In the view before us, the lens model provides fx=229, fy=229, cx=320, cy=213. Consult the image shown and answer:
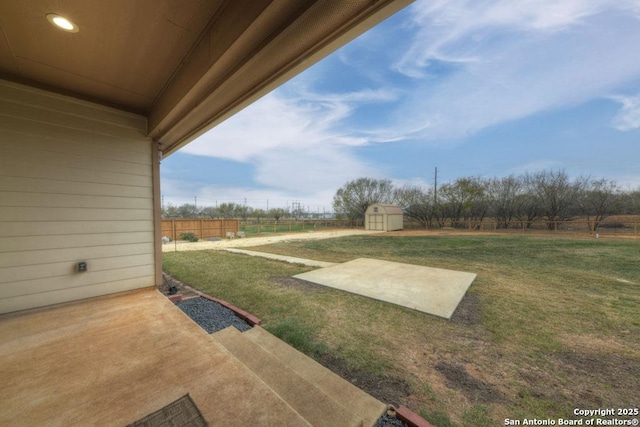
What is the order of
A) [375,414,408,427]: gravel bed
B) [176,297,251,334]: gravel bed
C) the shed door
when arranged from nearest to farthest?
[375,414,408,427]: gravel bed, [176,297,251,334]: gravel bed, the shed door

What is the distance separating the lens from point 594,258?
635 centimetres

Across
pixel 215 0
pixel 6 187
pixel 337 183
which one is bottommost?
pixel 6 187

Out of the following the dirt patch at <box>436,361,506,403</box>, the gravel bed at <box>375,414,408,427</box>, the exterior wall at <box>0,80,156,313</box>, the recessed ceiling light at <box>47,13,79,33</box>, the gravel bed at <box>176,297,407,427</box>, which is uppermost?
the recessed ceiling light at <box>47,13,79,33</box>

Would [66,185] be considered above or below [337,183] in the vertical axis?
below

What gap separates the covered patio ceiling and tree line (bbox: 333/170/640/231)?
65.4 ft

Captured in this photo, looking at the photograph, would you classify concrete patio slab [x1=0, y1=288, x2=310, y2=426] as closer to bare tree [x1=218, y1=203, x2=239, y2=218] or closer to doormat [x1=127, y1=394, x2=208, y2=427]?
doormat [x1=127, y1=394, x2=208, y2=427]

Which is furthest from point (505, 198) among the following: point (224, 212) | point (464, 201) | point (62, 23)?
point (224, 212)

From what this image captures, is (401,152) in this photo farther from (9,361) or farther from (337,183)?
(9,361)

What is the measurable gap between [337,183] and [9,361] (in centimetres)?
2512

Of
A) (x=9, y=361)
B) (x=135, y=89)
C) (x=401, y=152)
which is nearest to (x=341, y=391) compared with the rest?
(x=9, y=361)

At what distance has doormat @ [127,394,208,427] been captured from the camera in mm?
1048

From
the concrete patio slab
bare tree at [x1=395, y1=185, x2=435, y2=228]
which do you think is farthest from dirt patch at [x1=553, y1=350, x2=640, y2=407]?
bare tree at [x1=395, y1=185, x2=435, y2=228]

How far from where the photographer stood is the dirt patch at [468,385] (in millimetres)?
1590

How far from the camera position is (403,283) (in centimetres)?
409
